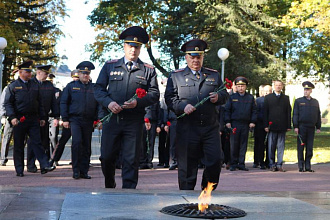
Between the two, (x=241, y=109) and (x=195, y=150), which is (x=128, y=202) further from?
(x=241, y=109)

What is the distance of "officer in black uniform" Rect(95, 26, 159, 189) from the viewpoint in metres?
7.74

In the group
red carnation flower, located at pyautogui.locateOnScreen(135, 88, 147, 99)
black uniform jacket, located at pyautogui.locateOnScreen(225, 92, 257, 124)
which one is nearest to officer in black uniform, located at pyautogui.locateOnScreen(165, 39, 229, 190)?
red carnation flower, located at pyautogui.locateOnScreen(135, 88, 147, 99)

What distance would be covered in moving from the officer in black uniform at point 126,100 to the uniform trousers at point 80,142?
3.94 meters

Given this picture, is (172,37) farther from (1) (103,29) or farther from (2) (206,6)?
(1) (103,29)

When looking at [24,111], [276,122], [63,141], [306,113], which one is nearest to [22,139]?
→ [24,111]

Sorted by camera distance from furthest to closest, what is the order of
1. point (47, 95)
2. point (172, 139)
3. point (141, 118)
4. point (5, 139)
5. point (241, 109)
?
point (241, 109) < point (172, 139) < point (5, 139) < point (47, 95) < point (141, 118)

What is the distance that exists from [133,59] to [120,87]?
41 centimetres

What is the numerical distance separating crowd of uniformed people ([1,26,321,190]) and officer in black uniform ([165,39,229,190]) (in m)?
0.01

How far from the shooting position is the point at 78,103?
468 inches

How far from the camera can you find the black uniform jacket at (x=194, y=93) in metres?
7.70

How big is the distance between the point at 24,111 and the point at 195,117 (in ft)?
16.9

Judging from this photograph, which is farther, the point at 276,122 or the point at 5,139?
the point at 276,122

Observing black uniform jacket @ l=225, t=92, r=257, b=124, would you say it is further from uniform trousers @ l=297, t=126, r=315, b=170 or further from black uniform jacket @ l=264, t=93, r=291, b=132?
uniform trousers @ l=297, t=126, r=315, b=170

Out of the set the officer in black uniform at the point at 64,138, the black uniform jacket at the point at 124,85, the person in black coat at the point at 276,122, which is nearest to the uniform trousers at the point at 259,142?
the person in black coat at the point at 276,122
